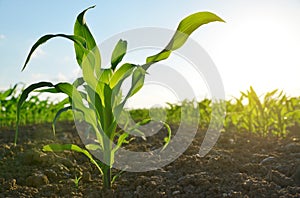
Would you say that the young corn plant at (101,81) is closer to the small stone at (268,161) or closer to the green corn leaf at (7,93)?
the small stone at (268,161)

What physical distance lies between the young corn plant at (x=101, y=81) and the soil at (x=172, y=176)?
273mm

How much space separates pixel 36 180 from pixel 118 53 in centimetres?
101

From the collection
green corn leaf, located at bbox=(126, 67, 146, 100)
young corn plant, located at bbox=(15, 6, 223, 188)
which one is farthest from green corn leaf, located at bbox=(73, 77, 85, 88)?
green corn leaf, located at bbox=(126, 67, 146, 100)

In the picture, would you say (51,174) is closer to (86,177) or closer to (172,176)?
(86,177)

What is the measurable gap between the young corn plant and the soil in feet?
0.90

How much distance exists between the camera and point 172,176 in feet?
8.04

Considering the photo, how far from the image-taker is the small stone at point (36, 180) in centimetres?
244

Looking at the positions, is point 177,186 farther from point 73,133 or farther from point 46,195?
point 73,133

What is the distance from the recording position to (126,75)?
2.04m

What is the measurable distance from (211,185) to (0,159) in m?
1.73

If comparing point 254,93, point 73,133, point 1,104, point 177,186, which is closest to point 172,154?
point 177,186

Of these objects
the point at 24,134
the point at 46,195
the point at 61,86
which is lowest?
the point at 46,195

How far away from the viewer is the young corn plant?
6.63 ft

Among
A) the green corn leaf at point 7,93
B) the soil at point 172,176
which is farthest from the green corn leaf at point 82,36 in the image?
the green corn leaf at point 7,93
